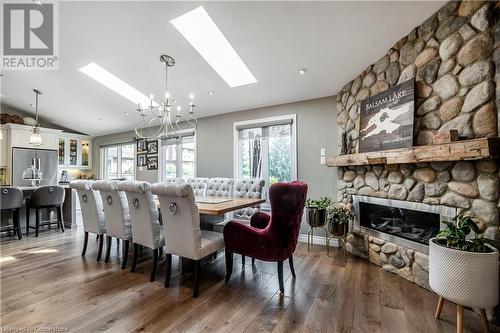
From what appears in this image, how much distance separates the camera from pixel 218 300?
2.03m

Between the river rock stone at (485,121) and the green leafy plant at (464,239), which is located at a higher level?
the river rock stone at (485,121)

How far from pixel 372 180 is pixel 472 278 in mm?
1511

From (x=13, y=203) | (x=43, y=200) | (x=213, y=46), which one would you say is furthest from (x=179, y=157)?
(x=213, y=46)

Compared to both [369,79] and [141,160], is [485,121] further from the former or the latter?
[141,160]

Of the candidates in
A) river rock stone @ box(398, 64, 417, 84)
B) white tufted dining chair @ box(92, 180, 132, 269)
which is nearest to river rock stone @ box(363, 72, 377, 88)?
river rock stone @ box(398, 64, 417, 84)

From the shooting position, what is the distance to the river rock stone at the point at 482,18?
1.80 metres

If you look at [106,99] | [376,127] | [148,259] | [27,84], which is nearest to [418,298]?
[376,127]

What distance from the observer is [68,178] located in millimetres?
6723

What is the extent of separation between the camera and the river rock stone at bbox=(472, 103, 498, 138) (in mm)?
1749

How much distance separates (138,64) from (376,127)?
137 inches

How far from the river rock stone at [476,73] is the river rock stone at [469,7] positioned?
0.46 metres
